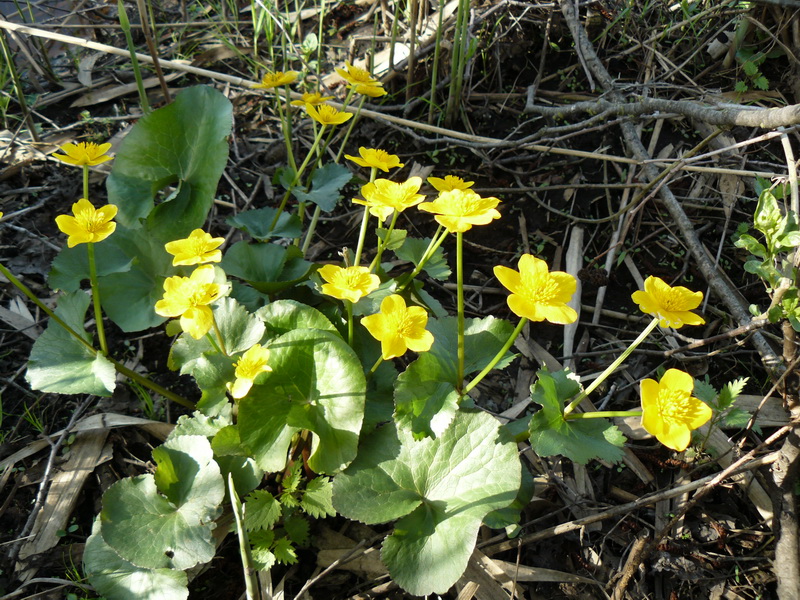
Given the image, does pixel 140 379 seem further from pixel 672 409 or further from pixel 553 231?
pixel 553 231

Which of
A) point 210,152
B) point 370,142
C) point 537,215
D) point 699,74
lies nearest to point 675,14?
point 699,74

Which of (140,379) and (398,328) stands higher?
(398,328)

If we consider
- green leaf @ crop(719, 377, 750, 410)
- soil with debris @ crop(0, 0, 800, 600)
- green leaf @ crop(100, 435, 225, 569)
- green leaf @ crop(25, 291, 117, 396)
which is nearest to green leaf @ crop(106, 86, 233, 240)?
green leaf @ crop(25, 291, 117, 396)

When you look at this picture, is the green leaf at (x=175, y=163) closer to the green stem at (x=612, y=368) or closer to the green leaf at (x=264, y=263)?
the green leaf at (x=264, y=263)

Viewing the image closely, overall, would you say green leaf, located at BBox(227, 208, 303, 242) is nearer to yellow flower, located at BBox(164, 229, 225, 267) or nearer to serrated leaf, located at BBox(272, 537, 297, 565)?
yellow flower, located at BBox(164, 229, 225, 267)

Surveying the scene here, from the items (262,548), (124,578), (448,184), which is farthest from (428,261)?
(124,578)

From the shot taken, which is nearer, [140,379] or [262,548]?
[262,548]
